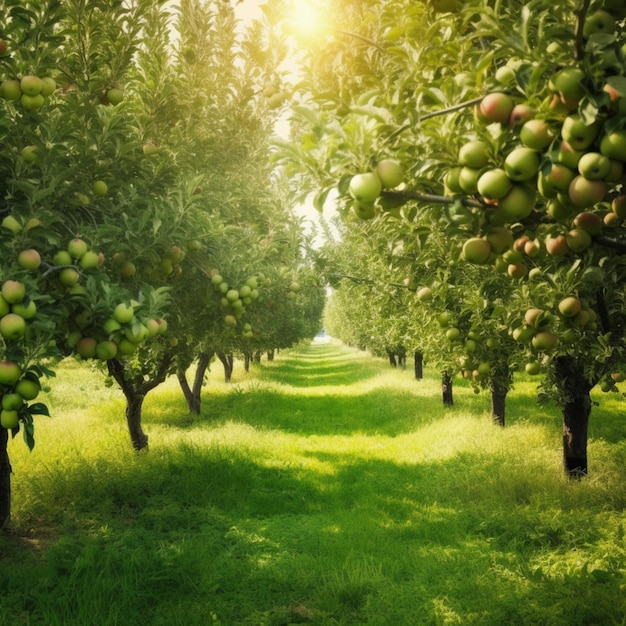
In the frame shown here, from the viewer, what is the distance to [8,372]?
3.02 meters

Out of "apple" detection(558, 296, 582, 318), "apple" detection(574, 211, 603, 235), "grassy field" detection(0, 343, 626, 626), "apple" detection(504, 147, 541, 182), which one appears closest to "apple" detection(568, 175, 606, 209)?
"apple" detection(504, 147, 541, 182)

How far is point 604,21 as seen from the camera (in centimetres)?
199

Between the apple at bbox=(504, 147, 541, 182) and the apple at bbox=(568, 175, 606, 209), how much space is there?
0.53 ft

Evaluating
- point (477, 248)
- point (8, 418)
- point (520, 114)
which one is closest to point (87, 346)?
point (8, 418)

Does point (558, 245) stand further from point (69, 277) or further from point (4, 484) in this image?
point (4, 484)

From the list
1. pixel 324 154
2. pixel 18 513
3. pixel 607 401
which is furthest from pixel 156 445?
pixel 607 401

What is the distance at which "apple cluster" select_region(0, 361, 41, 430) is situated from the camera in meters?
3.02

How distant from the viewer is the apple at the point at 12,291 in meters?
2.99

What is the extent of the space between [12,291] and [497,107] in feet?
9.32

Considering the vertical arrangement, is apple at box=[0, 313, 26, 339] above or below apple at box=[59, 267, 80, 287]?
below

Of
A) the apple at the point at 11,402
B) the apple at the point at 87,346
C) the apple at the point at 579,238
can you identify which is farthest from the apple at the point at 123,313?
the apple at the point at 579,238

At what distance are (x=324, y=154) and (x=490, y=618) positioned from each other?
15.4 ft

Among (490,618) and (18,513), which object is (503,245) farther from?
(18,513)

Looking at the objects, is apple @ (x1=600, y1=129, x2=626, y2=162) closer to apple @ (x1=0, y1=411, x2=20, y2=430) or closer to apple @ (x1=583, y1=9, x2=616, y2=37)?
apple @ (x1=583, y1=9, x2=616, y2=37)
